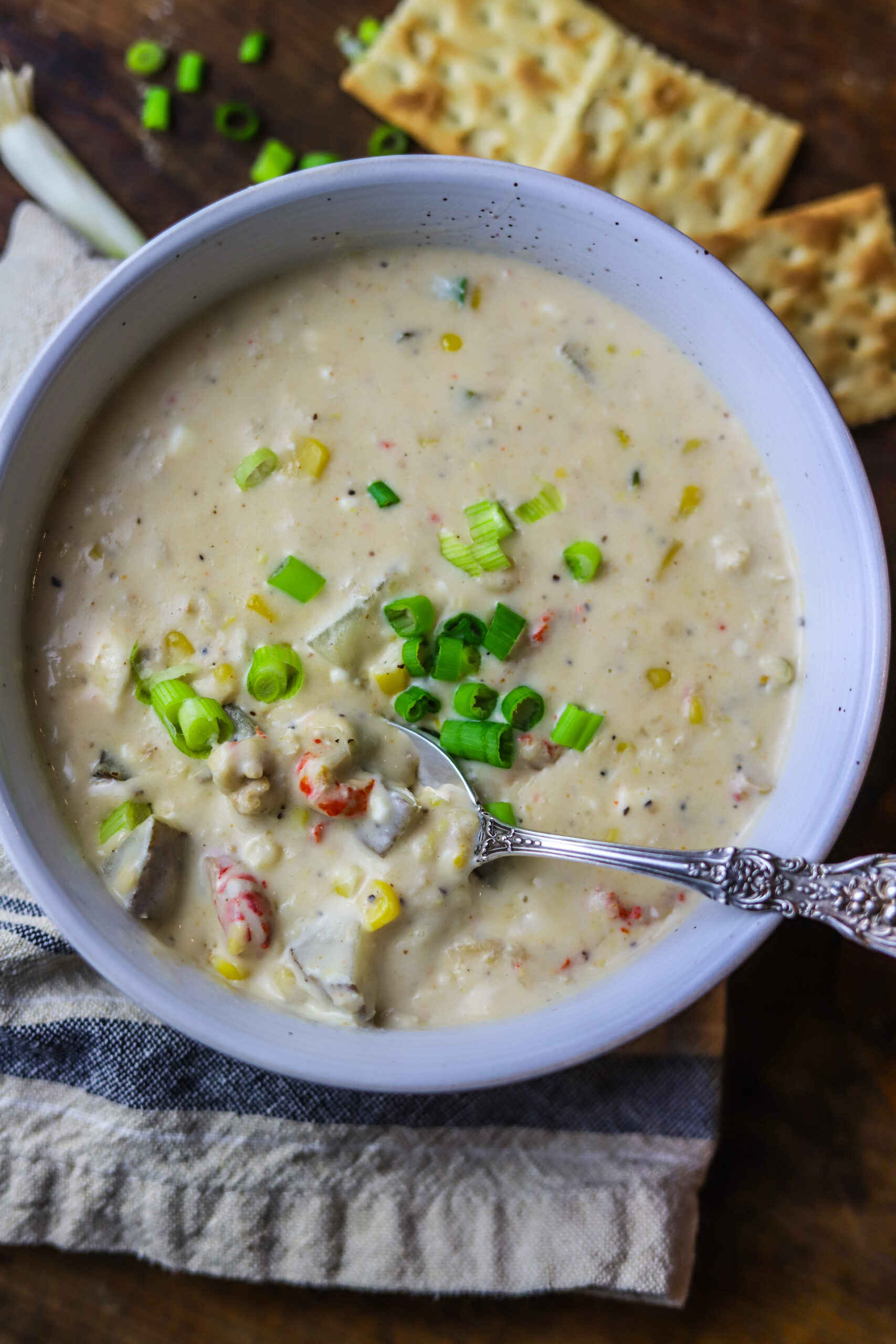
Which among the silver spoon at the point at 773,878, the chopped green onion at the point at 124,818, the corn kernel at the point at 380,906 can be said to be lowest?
the corn kernel at the point at 380,906

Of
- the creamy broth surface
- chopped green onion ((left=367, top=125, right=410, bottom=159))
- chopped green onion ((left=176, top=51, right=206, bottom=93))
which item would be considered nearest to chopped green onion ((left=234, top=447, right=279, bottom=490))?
the creamy broth surface

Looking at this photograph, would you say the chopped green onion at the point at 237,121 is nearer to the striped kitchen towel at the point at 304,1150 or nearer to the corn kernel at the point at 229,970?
the striped kitchen towel at the point at 304,1150

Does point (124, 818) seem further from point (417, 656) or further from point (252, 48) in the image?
point (252, 48)

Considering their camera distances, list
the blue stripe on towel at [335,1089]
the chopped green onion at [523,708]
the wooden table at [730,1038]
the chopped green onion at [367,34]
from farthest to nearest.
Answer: the chopped green onion at [367,34] < the wooden table at [730,1038] < the blue stripe on towel at [335,1089] < the chopped green onion at [523,708]

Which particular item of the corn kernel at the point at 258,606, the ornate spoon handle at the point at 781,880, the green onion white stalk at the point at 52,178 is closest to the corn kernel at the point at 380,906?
the ornate spoon handle at the point at 781,880

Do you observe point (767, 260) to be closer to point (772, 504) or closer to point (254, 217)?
point (772, 504)

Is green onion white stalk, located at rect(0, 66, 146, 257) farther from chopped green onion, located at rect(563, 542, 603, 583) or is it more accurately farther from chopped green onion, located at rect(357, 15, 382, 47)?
chopped green onion, located at rect(563, 542, 603, 583)

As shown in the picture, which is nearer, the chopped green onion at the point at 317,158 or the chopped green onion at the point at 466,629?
the chopped green onion at the point at 466,629
